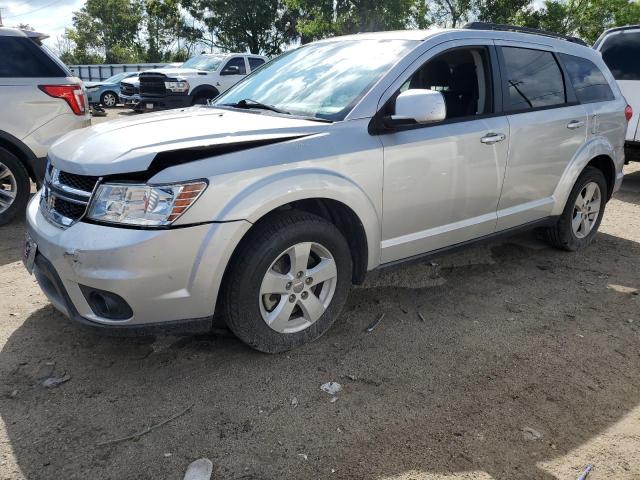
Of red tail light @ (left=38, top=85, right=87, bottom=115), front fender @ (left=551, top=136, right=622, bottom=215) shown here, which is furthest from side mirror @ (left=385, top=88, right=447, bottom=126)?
red tail light @ (left=38, top=85, right=87, bottom=115)

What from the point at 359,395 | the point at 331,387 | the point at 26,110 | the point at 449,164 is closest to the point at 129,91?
the point at 26,110

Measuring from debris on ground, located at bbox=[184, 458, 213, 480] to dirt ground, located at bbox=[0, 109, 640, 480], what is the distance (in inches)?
1.2

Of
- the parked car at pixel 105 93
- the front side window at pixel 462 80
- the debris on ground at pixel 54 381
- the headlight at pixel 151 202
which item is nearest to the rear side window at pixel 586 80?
the front side window at pixel 462 80

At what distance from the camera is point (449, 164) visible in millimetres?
3455

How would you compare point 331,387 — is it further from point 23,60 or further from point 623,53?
point 623,53

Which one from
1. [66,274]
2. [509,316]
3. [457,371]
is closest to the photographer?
[66,274]

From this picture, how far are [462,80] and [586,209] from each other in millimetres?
1873

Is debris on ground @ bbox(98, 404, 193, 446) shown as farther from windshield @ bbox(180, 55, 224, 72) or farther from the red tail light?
windshield @ bbox(180, 55, 224, 72)

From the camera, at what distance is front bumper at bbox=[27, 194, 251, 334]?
2.47 m

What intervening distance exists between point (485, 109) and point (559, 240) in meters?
1.66

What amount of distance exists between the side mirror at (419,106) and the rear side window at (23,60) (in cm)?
408

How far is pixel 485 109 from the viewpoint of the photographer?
3.78 metres

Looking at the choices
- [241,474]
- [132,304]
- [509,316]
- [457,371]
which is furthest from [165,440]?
[509,316]

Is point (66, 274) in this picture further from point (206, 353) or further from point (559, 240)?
point (559, 240)
